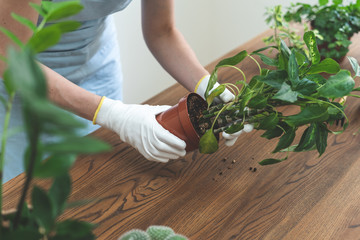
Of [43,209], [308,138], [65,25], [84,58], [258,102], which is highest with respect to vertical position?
[65,25]

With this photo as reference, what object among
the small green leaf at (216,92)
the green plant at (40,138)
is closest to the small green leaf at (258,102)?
the small green leaf at (216,92)

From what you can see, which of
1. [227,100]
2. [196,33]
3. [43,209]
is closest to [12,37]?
[43,209]

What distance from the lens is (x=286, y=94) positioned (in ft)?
2.29

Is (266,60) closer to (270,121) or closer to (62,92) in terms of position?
(270,121)

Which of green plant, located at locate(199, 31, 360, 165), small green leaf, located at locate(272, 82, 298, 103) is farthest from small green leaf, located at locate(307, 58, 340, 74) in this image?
small green leaf, located at locate(272, 82, 298, 103)

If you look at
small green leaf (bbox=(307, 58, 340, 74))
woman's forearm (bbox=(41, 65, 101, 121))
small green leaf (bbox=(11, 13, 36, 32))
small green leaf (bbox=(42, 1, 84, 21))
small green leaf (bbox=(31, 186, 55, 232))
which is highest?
small green leaf (bbox=(11, 13, 36, 32))

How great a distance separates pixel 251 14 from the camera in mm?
2713

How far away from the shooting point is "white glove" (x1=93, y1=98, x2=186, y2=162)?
90cm

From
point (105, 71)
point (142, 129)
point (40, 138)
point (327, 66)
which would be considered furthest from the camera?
point (105, 71)

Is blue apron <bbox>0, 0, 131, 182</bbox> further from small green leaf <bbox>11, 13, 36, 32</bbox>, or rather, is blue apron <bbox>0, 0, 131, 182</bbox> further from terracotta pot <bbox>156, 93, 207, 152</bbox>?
small green leaf <bbox>11, 13, 36, 32</bbox>

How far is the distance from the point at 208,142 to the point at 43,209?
0.52 m

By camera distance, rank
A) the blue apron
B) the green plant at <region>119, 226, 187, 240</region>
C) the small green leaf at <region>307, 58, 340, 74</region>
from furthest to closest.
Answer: the blue apron
the small green leaf at <region>307, 58, 340, 74</region>
the green plant at <region>119, 226, 187, 240</region>

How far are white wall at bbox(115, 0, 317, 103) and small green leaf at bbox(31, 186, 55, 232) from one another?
2126mm

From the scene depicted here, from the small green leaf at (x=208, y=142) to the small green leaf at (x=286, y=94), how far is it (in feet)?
0.58
